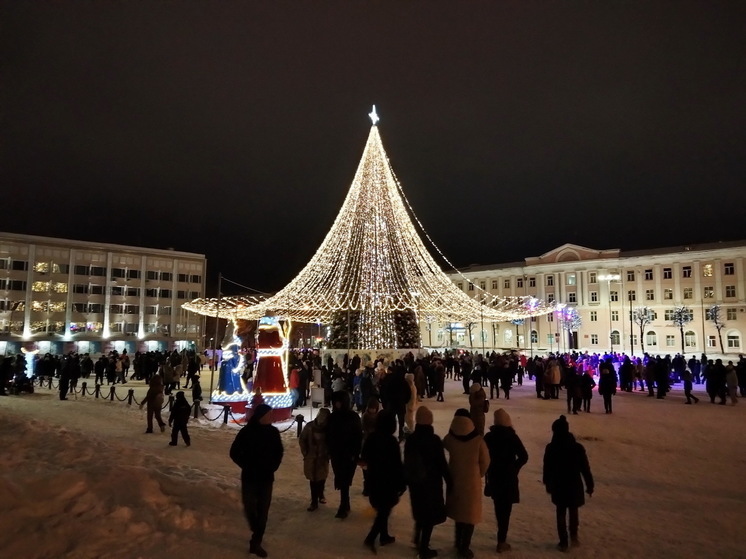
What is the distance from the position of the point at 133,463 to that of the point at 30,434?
9.79ft

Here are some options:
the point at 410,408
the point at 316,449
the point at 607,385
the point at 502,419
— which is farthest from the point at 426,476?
the point at 607,385

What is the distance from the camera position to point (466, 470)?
4965 millimetres

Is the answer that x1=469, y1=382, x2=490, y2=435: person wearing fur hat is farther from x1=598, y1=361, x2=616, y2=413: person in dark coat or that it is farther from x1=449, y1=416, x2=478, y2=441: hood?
x1=598, y1=361, x2=616, y2=413: person in dark coat

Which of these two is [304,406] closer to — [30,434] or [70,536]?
[30,434]

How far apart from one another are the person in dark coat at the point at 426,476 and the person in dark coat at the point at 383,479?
32cm

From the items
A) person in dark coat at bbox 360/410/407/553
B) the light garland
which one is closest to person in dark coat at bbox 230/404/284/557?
person in dark coat at bbox 360/410/407/553

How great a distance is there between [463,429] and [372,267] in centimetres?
1813

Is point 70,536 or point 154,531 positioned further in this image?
point 154,531

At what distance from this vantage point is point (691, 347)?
57.4 m

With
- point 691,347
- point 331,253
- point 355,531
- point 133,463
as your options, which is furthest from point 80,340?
point 691,347

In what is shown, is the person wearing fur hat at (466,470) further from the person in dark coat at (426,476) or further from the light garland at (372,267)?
the light garland at (372,267)

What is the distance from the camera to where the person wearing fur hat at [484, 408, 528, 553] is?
529 centimetres

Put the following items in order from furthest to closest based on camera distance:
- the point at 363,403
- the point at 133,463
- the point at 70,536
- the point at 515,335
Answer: the point at 515,335
the point at 363,403
the point at 133,463
the point at 70,536

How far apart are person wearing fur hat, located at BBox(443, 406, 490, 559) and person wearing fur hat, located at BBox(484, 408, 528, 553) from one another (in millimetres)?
369
